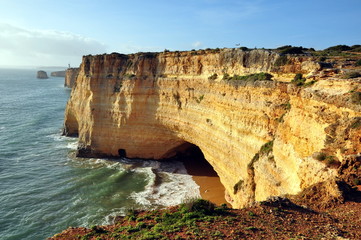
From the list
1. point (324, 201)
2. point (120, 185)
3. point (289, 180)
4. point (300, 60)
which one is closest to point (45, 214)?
point (120, 185)

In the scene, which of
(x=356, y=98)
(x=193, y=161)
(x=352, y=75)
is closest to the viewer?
(x=356, y=98)

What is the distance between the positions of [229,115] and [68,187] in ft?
56.2

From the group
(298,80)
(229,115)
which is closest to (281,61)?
(298,80)

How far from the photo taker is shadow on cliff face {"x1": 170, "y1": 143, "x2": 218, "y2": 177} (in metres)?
28.7

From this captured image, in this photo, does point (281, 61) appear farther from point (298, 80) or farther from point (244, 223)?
point (244, 223)

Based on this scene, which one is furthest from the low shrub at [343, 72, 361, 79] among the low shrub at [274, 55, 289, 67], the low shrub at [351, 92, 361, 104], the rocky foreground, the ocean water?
the ocean water

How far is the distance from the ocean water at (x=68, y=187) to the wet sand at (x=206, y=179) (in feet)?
2.72

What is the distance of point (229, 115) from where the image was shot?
21.7 m

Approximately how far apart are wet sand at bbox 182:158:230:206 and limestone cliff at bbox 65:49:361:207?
147cm

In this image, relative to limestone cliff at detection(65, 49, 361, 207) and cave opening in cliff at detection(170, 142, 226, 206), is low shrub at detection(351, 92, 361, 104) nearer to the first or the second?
limestone cliff at detection(65, 49, 361, 207)

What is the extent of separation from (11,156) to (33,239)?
18966 mm

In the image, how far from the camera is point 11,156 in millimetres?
32594

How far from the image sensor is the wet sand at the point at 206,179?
76.6ft

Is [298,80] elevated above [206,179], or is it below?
above
